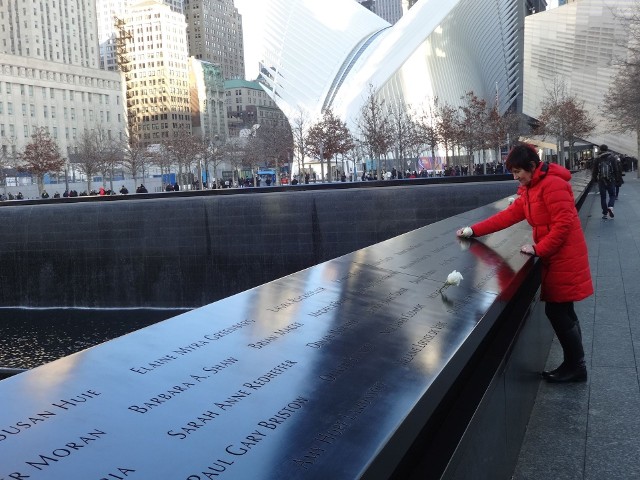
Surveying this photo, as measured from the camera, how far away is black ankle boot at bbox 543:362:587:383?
197 inches

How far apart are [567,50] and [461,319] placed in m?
64.1

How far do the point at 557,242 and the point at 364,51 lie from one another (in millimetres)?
64887

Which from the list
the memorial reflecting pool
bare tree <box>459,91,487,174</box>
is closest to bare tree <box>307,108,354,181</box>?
bare tree <box>459,91,487,174</box>

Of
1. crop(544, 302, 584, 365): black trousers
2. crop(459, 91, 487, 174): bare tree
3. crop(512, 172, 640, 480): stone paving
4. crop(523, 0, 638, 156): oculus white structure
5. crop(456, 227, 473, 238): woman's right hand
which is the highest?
crop(523, 0, 638, 156): oculus white structure

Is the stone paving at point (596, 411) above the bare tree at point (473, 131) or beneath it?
beneath

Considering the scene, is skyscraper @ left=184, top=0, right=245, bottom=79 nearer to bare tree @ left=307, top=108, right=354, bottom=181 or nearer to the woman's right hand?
bare tree @ left=307, top=108, right=354, bottom=181

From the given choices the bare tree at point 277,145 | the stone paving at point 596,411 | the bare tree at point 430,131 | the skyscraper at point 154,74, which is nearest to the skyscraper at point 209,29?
the skyscraper at point 154,74

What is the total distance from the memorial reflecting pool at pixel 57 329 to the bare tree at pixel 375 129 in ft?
97.9

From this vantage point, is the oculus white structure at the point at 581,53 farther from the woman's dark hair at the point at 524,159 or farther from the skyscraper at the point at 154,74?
the skyscraper at the point at 154,74

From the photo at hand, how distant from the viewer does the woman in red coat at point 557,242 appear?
4703 millimetres

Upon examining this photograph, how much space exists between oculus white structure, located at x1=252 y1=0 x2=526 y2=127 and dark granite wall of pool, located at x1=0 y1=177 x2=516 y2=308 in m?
43.5

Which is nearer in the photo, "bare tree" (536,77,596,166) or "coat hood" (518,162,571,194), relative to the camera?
"coat hood" (518,162,571,194)

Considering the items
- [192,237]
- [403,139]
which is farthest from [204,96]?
[192,237]

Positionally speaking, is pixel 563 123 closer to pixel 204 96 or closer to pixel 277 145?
pixel 277 145
